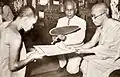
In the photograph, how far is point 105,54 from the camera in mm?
2652

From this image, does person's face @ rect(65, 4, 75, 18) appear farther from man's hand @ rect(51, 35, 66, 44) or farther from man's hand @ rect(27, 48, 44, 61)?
man's hand @ rect(27, 48, 44, 61)

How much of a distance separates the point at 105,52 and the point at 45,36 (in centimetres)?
64

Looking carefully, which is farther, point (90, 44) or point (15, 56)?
point (90, 44)

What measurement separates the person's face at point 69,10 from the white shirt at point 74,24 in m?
0.05

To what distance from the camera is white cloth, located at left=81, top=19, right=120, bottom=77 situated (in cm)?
260

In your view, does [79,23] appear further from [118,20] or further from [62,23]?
[118,20]

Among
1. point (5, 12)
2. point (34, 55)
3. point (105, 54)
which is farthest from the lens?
point (105, 54)

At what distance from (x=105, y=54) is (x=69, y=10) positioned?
0.59 metres

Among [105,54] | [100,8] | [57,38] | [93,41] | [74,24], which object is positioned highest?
[100,8]

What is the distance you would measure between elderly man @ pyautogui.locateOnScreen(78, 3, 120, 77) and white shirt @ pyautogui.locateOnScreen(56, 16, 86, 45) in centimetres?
11

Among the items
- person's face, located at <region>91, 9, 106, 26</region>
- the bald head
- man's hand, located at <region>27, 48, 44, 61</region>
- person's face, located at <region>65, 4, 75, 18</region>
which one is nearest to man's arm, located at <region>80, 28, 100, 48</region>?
person's face, located at <region>91, 9, 106, 26</region>

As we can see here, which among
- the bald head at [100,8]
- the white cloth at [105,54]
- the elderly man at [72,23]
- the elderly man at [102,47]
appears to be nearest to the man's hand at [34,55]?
the elderly man at [72,23]

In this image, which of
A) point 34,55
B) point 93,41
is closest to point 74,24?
point 93,41

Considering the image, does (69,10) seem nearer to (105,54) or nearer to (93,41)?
(93,41)
